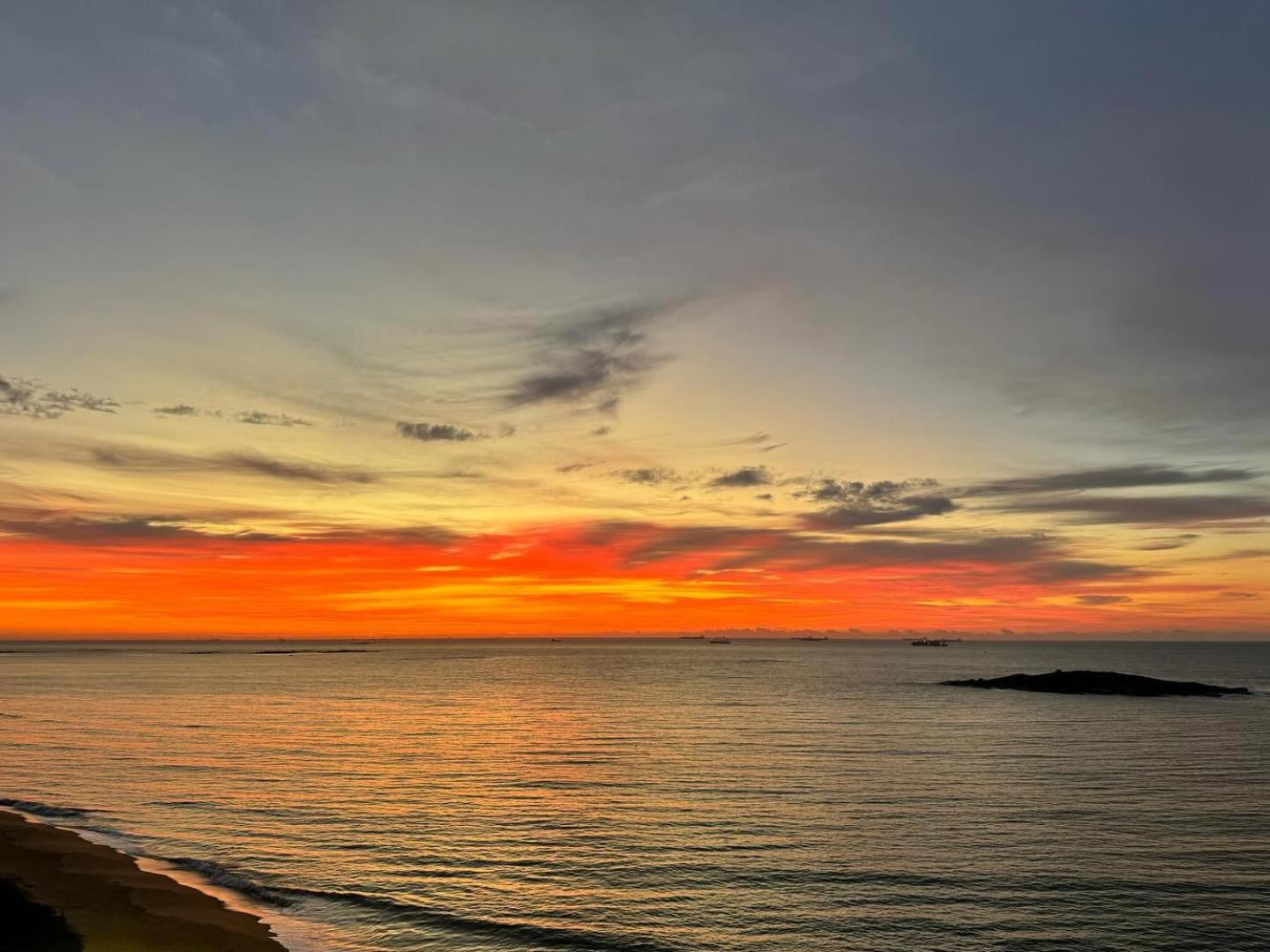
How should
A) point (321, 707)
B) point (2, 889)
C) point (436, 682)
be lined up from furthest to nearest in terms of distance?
point (436, 682), point (321, 707), point (2, 889)

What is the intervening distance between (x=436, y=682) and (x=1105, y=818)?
13190 cm

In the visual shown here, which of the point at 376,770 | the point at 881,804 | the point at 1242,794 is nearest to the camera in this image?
the point at 881,804

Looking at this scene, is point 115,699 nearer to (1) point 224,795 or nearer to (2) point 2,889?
(1) point 224,795

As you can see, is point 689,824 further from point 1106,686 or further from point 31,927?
point 1106,686

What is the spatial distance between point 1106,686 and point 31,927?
462 ft

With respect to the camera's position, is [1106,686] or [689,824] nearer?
[689,824]

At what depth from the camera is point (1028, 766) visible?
55.6 m

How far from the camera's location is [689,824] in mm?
38781

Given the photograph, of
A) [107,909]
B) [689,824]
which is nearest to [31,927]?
[107,909]

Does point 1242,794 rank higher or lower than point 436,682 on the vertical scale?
higher

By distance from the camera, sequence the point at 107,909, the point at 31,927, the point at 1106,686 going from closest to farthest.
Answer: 1. the point at 31,927
2. the point at 107,909
3. the point at 1106,686

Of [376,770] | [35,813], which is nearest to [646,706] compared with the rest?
[376,770]

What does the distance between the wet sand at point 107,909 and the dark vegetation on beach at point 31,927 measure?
0.07ft

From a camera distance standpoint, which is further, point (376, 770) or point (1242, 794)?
point (376, 770)
